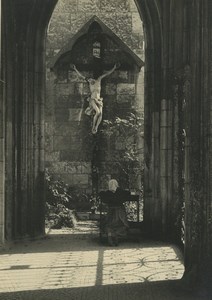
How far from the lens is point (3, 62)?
10414mm

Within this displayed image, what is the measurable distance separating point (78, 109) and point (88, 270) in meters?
7.69

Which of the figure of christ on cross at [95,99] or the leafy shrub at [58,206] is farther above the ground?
the figure of christ on cross at [95,99]

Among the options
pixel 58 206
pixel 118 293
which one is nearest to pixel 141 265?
pixel 118 293

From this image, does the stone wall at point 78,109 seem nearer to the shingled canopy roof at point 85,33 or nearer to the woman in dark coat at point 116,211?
the shingled canopy roof at point 85,33

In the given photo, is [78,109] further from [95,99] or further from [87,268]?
[87,268]

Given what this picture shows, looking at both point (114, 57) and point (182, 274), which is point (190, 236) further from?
point (114, 57)

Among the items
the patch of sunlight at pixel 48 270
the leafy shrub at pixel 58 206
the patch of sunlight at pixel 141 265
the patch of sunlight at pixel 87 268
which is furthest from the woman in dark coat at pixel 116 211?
the leafy shrub at pixel 58 206

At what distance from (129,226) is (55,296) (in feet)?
17.2

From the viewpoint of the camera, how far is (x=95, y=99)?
1480cm

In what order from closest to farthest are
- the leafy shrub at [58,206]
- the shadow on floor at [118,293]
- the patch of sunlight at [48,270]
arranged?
the shadow on floor at [118,293]
the patch of sunlight at [48,270]
the leafy shrub at [58,206]

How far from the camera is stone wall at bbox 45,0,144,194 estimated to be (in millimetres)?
15125

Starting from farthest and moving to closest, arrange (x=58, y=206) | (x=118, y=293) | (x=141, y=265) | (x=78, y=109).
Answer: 1. (x=78, y=109)
2. (x=58, y=206)
3. (x=141, y=265)
4. (x=118, y=293)

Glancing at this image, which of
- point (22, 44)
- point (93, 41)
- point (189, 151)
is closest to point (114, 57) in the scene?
point (93, 41)

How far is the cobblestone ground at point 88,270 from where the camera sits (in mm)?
6602
